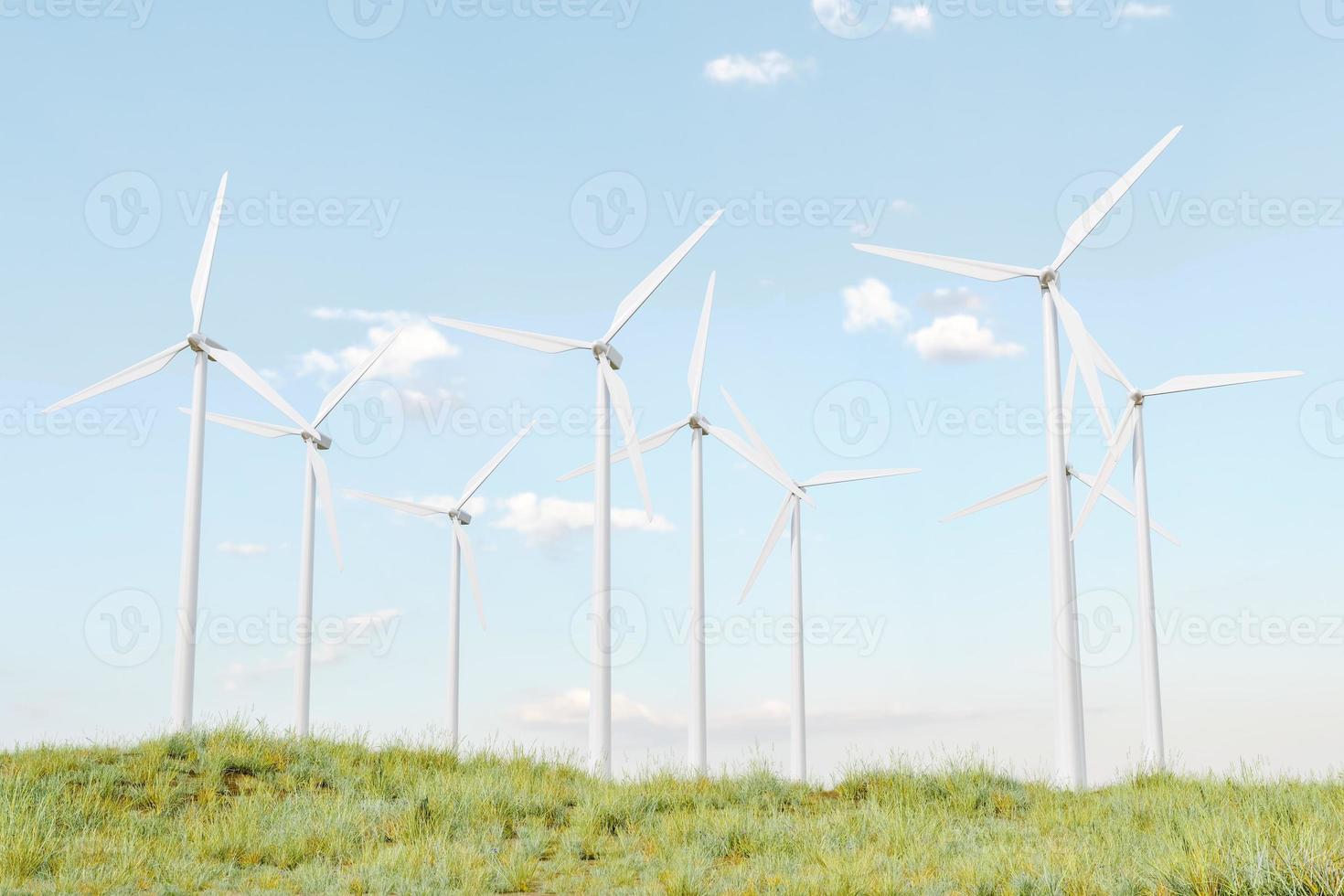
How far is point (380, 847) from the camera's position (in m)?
15.7

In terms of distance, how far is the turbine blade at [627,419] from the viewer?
29.4m

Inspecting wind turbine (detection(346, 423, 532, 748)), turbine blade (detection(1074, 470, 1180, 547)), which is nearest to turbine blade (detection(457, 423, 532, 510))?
wind turbine (detection(346, 423, 532, 748))

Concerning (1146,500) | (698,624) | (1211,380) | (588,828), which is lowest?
(588,828)

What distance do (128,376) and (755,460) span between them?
18914 mm

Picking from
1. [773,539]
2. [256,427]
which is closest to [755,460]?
[773,539]

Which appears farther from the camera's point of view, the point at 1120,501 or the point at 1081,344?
the point at 1120,501

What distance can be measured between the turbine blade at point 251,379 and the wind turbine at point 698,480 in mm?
8797

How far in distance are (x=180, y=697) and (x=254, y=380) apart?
1063 cm

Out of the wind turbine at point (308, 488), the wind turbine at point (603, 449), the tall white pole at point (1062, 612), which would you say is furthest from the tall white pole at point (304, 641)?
the tall white pole at point (1062, 612)

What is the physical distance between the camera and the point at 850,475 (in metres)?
41.0

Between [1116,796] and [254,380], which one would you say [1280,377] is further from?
[254,380]

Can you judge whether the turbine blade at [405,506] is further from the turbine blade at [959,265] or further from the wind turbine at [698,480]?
the turbine blade at [959,265]

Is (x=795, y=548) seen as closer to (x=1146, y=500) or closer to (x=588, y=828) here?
(x=1146, y=500)

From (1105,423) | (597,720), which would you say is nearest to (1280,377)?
(1105,423)
